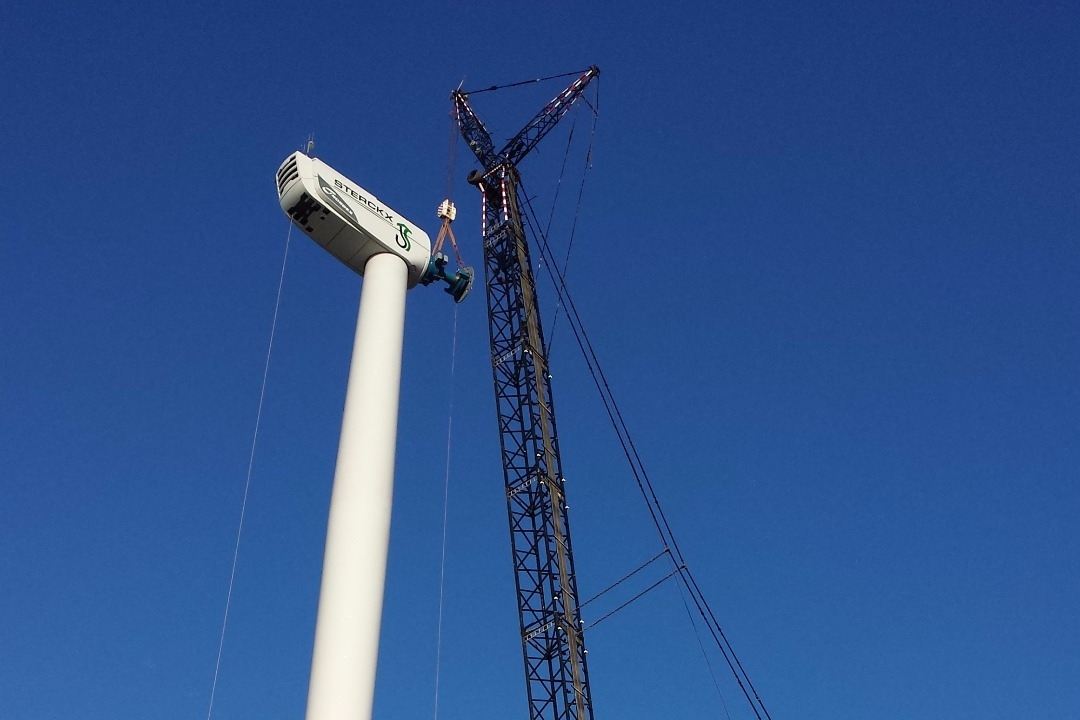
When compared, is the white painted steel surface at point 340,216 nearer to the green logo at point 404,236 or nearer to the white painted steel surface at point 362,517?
the green logo at point 404,236

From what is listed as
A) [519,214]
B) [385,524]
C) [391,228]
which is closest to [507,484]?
[519,214]

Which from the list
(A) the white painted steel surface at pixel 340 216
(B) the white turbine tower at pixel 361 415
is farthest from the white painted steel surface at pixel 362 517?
(A) the white painted steel surface at pixel 340 216

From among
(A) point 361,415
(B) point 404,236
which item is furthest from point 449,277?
(A) point 361,415

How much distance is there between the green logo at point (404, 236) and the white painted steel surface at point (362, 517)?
1.04 meters

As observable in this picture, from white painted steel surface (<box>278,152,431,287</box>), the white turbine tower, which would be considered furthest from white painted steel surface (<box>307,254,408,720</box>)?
white painted steel surface (<box>278,152,431,287</box>)

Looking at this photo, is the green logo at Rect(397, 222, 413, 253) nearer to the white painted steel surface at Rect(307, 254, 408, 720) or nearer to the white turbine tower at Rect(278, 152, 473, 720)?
the white turbine tower at Rect(278, 152, 473, 720)

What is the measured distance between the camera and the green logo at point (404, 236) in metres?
29.4

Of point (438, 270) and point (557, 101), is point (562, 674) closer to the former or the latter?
point (438, 270)

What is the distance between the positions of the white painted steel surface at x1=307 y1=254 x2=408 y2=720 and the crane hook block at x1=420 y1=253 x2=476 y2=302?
267 centimetres

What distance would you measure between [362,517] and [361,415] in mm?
2817

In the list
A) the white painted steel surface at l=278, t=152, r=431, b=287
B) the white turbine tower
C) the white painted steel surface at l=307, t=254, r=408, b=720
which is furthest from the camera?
the white painted steel surface at l=278, t=152, r=431, b=287

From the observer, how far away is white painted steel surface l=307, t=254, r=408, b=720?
69.8 feet

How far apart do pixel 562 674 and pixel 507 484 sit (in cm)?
1121

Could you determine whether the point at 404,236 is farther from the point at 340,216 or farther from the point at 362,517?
the point at 362,517
